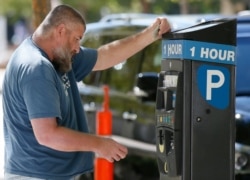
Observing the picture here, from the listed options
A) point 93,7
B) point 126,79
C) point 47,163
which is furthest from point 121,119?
point 93,7

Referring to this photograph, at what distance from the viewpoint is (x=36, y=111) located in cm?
398

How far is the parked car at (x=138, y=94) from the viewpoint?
5906 millimetres

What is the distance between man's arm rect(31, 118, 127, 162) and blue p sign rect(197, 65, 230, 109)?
22.5 inches

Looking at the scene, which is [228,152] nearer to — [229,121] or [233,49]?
[229,121]

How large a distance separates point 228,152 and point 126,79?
10.4 ft

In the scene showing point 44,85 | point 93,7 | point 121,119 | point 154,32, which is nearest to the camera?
point 44,85

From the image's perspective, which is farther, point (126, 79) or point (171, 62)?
point (126, 79)

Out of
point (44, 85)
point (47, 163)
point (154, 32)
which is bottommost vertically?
point (47, 163)

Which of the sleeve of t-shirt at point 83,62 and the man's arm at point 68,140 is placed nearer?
the man's arm at point 68,140

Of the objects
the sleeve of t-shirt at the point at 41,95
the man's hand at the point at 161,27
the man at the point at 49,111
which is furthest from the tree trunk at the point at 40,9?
the sleeve of t-shirt at the point at 41,95

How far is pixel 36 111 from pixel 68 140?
0.24 metres

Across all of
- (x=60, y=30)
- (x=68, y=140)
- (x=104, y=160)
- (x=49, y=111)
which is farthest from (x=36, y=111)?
(x=104, y=160)

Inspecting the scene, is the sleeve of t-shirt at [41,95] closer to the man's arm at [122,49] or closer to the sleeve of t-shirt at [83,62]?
the sleeve of t-shirt at [83,62]

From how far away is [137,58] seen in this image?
7125 mm
